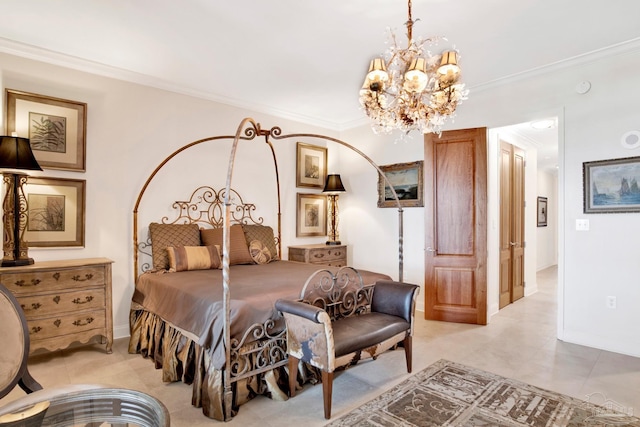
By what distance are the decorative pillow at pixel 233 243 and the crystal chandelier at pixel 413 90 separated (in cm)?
224

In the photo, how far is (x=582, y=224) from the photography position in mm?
3393

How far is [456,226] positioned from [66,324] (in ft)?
13.7

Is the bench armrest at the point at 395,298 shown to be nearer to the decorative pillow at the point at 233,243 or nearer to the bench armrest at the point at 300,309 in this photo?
the bench armrest at the point at 300,309


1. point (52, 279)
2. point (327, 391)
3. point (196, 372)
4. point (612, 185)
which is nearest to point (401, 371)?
point (327, 391)

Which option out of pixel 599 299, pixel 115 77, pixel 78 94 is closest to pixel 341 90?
pixel 115 77

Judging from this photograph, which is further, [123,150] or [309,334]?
[123,150]

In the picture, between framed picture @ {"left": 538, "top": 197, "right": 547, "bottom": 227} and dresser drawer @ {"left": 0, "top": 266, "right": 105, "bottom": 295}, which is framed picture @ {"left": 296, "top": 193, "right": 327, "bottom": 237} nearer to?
dresser drawer @ {"left": 0, "top": 266, "right": 105, "bottom": 295}

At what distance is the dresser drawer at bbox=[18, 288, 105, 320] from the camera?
2.81 metres

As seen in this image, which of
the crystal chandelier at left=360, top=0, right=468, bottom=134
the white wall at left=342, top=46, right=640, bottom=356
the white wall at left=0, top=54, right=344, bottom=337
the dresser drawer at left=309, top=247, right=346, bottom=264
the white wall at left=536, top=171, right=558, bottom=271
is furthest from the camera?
the white wall at left=536, top=171, right=558, bottom=271

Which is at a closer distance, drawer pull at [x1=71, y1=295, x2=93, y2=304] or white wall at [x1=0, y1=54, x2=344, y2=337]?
drawer pull at [x1=71, y1=295, x2=93, y2=304]

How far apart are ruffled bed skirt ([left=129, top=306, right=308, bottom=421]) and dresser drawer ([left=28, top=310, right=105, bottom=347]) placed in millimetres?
381

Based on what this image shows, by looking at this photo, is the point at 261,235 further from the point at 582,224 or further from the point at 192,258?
the point at 582,224

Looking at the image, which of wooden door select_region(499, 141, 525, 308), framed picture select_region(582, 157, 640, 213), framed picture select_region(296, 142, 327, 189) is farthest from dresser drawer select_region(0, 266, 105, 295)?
wooden door select_region(499, 141, 525, 308)

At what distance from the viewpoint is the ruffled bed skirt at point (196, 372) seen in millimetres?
2207
